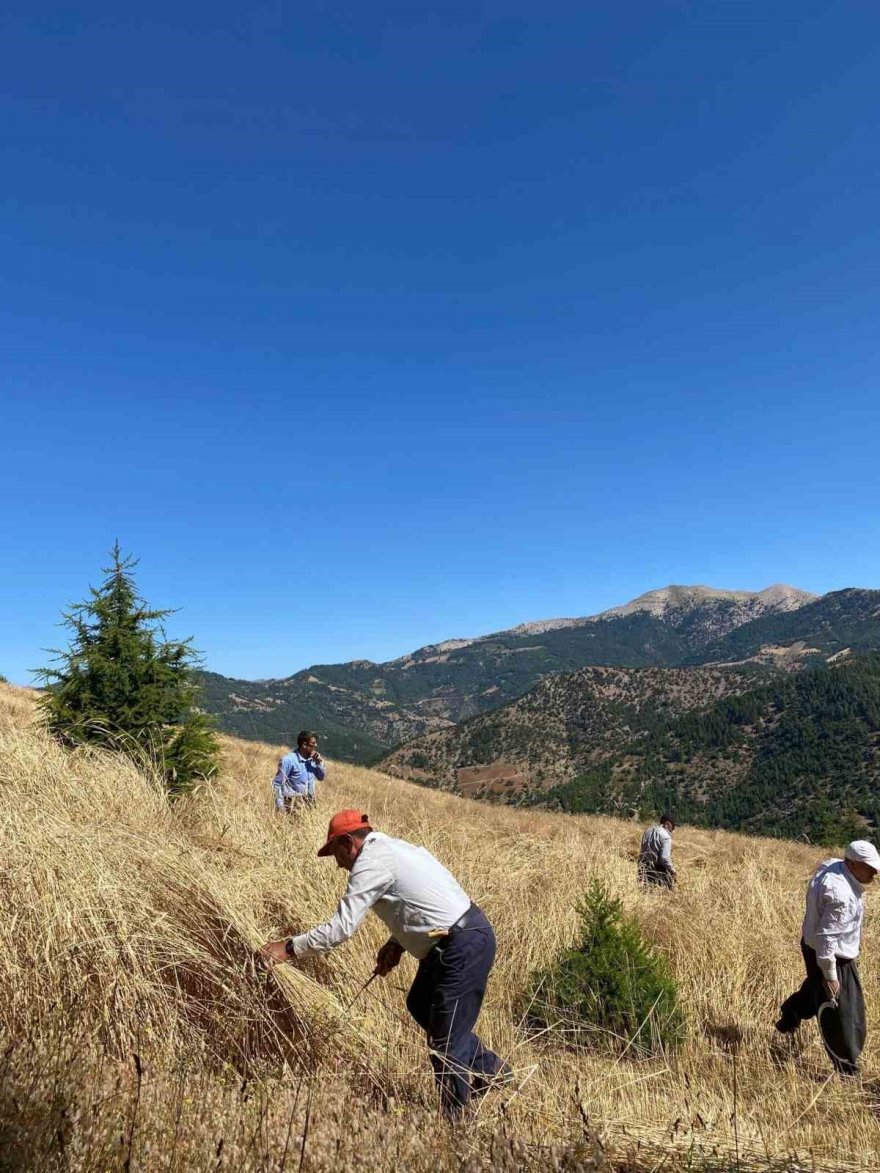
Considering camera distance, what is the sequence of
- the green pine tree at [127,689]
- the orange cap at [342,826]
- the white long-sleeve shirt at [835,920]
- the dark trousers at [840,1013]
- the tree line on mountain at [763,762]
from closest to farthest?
the orange cap at [342,826]
the dark trousers at [840,1013]
the white long-sleeve shirt at [835,920]
the green pine tree at [127,689]
the tree line on mountain at [763,762]

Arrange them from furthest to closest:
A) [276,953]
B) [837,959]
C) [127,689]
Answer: [127,689]
[837,959]
[276,953]

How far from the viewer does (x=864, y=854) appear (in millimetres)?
4586

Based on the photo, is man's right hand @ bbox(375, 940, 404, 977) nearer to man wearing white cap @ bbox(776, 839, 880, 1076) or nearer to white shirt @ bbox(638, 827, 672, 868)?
man wearing white cap @ bbox(776, 839, 880, 1076)

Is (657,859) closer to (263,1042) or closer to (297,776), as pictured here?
(297,776)

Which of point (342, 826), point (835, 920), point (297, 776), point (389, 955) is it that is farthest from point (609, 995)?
point (297, 776)

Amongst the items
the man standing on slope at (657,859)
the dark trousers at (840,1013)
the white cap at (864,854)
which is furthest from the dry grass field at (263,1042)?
the man standing on slope at (657,859)

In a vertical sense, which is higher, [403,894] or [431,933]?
[403,894]

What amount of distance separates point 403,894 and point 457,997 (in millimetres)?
513

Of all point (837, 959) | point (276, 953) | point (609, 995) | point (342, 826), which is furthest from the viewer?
point (609, 995)

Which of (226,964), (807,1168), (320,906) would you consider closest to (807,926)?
(807,1168)

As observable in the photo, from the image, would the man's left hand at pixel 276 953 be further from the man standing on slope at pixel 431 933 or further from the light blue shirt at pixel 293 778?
the light blue shirt at pixel 293 778

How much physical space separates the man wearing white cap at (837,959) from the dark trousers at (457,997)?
2.50m

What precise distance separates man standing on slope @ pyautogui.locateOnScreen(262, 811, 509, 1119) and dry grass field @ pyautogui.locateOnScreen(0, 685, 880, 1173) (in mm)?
167

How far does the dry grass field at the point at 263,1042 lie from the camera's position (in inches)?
83.6
